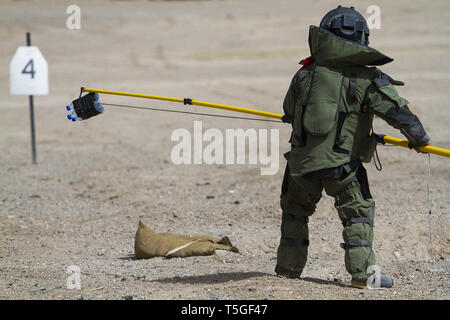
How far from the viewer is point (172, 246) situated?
6547mm

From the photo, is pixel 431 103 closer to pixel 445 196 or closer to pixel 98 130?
pixel 98 130

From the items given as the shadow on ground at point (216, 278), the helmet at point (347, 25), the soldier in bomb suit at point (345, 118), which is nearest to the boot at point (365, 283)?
the soldier in bomb suit at point (345, 118)

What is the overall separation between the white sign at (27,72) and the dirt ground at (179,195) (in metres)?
1.16

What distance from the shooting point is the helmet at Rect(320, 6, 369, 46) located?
15.9 feet

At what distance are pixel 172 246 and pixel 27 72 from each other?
6.09m

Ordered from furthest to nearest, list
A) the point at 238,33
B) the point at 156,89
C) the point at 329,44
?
the point at 238,33
the point at 156,89
the point at 329,44

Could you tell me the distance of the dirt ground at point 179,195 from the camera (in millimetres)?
5562

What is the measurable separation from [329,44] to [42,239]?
3.79m

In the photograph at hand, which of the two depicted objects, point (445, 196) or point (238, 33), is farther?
point (238, 33)

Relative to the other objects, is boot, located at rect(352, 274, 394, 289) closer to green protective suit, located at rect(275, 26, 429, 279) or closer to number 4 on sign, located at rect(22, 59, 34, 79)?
green protective suit, located at rect(275, 26, 429, 279)

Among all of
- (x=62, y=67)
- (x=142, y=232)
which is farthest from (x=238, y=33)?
(x=142, y=232)

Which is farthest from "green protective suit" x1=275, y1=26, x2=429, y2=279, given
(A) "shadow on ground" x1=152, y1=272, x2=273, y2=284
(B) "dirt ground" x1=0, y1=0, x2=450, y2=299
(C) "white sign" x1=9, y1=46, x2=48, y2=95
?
(C) "white sign" x1=9, y1=46, x2=48, y2=95

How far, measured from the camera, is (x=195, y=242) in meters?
6.55

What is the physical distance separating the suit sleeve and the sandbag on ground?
7.27ft
